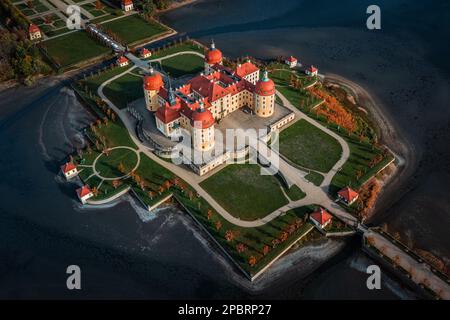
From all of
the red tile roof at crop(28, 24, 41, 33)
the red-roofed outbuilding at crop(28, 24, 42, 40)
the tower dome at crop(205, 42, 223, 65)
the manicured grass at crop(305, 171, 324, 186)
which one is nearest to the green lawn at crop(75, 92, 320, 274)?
the manicured grass at crop(305, 171, 324, 186)

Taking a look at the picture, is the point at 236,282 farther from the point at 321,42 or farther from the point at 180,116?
the point at 321,42

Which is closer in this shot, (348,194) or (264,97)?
(348,194)

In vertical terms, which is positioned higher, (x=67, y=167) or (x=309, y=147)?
(x=309, y=147)

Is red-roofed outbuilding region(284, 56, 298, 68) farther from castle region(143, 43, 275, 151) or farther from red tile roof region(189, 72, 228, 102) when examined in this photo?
red tile roof region(189, 72, 228, 102)

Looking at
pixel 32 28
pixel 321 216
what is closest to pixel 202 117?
pixel 321 216

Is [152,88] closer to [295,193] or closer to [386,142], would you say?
[295,193]

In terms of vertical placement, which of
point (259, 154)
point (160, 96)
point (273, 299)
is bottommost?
point (273, 299)

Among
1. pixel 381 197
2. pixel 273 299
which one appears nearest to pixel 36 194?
pixel 273 299

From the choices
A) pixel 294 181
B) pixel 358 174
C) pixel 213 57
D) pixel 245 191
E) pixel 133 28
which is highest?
pixel 213 57
